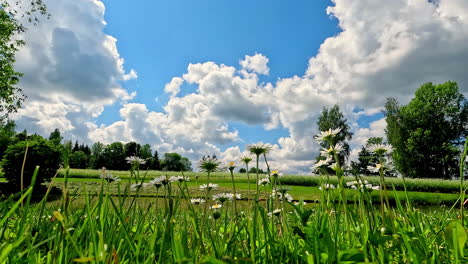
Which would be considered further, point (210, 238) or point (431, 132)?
point (431, 132)

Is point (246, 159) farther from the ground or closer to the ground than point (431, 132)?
closer to the ground

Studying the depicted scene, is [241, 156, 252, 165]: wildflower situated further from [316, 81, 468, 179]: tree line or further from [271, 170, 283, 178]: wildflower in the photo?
[316, 81, 468, 179]: tree line

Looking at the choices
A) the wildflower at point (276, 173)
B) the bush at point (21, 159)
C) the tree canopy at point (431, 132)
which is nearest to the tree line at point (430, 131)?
the tree canopy at point (431, 132)

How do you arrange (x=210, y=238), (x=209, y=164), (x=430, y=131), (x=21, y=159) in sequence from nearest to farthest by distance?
(x=210, y=238) → (x=209, y=164) → (x=21, y=159) → (x=430, y=131)

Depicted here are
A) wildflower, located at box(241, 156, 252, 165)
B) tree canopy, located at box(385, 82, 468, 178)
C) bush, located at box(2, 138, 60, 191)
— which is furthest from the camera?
tree canopy, located at box(385, 82, 468, 178)

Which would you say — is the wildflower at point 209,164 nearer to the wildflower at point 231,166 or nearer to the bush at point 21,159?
the wildflower at point 231,166

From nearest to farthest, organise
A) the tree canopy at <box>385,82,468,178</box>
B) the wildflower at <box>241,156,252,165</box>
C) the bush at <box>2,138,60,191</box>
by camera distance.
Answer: the wildflower at <box>241,156,252,165</box>, the bush at <box>2,138,60,191</box>, the tree canopy at <box>385,82,468,178</box>

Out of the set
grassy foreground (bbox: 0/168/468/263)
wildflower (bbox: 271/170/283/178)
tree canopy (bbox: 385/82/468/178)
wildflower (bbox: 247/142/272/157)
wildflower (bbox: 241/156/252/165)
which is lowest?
grassy foreground (bbox: 0/168/468/263)

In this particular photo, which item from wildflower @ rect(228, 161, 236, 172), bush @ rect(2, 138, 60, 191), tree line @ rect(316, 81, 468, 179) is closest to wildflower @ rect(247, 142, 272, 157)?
wildflower @ rect(228, 161, 236, 172)

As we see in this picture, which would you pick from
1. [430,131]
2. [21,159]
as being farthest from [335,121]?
[21,159]

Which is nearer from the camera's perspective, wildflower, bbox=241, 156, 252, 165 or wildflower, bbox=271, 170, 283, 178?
wildflower, bbox=241, 156, 252, 165

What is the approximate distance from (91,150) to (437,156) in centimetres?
9109

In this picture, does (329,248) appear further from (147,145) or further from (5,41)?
(147,145)

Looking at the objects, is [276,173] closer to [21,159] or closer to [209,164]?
[209,164]
